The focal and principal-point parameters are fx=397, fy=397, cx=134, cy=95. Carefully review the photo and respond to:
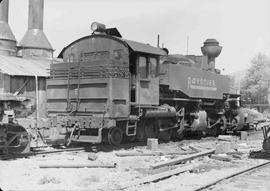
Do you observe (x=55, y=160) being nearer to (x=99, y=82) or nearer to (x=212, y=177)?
(x=99, y=82)

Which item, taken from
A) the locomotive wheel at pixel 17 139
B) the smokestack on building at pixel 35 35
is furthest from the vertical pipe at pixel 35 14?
the locomotive wheel at pixel 17 139

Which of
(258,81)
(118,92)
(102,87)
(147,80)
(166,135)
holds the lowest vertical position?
(166,135)

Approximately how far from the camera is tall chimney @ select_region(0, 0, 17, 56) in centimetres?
3347

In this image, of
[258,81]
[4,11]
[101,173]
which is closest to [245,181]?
[101,173]

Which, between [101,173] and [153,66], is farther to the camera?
[153,66]

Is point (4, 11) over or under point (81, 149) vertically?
over

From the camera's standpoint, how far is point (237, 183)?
7.54 m

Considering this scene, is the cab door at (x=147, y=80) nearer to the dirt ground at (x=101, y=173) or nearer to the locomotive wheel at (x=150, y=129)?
the locomotive wheel at (x=150, y=129)

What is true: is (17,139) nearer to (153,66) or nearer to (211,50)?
(153,66)

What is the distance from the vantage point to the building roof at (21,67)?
18.9 meters

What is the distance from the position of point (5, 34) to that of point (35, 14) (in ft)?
10.1

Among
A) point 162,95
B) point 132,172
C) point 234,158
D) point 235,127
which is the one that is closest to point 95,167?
point 132,172

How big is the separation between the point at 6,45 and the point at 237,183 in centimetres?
3000

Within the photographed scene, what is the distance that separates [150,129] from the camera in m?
14.2
